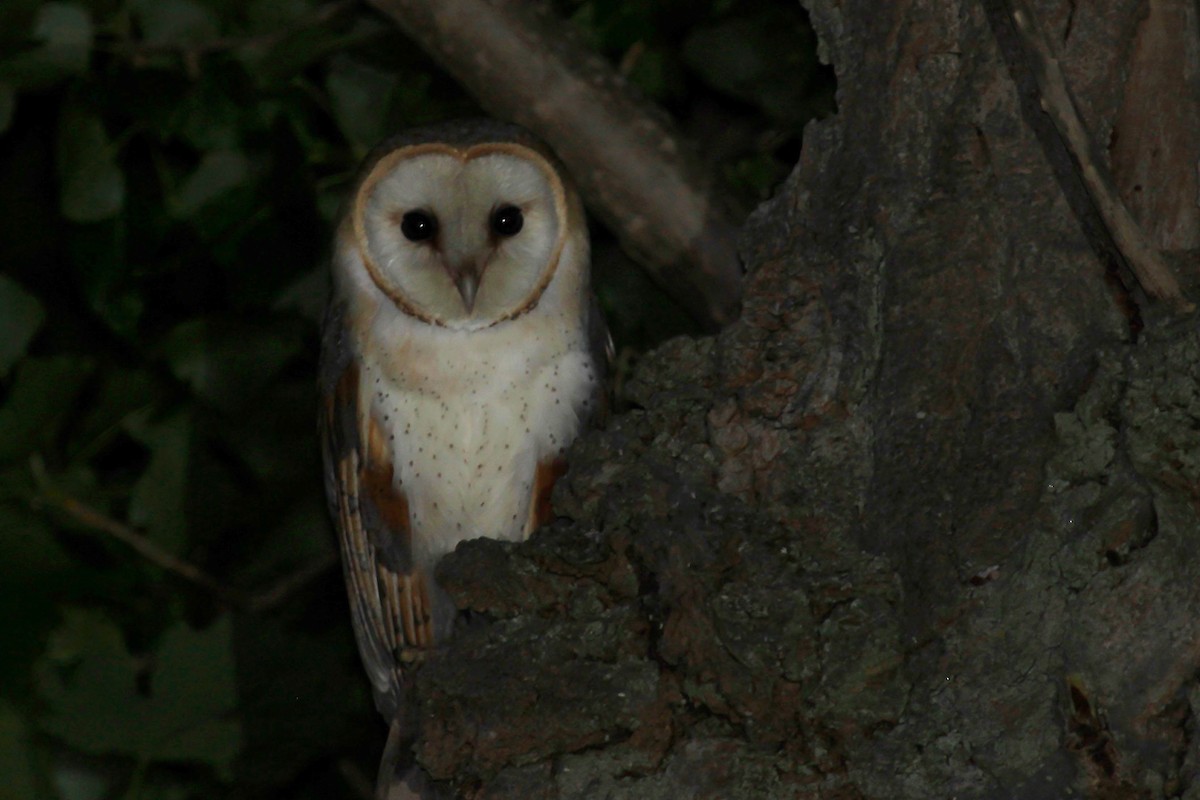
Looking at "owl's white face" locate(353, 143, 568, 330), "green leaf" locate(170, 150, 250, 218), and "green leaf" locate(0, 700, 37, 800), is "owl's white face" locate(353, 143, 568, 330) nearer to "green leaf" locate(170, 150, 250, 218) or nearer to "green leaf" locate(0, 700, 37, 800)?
"green leaf" locate(170, 150, 250, 218)

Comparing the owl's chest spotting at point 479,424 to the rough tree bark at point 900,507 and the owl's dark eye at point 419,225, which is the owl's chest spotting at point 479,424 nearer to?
the owl's dark eye at point 419,225

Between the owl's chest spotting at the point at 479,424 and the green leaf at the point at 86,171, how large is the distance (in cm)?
54

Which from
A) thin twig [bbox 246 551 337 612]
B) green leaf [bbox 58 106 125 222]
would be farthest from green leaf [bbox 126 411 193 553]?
green leaf [bbox 58 106 125 222]

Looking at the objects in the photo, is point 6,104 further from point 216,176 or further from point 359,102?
point 359,102

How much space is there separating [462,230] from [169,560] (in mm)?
767

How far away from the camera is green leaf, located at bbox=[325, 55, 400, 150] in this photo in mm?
2039

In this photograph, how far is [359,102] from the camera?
80.5 inches

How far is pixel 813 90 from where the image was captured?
2.12 m

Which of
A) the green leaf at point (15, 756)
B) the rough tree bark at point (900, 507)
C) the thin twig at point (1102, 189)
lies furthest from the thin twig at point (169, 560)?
the thin twig at point (1102, 189)

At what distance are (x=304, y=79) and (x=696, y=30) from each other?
50cm

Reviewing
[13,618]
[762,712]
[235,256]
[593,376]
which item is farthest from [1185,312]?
[13,618]

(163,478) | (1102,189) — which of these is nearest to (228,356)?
(163,478)

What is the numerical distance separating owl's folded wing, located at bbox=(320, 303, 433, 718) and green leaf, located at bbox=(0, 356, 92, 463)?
0.45 meters

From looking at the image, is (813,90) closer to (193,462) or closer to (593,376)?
(593,376)
